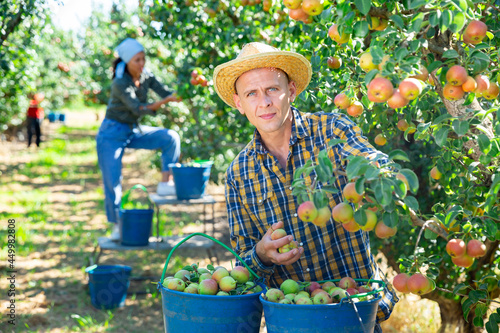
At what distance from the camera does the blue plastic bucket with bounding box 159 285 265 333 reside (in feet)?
4.86

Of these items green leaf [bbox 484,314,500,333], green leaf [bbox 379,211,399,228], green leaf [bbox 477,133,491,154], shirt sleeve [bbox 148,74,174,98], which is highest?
shirt sleeve [bbox 148,74,174,98]

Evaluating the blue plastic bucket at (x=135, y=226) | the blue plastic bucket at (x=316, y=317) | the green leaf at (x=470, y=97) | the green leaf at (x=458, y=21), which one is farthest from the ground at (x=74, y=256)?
the green leaf at (x=458, y=21)

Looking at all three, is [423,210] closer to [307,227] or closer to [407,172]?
[307,227]

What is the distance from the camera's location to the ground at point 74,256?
12.4 ft

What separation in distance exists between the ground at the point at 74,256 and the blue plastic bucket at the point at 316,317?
2.10 m

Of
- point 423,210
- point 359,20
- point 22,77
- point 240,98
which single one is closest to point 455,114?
point 359,20

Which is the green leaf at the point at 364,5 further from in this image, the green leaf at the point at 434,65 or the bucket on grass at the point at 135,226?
the bucket on grass at the point at 135,226

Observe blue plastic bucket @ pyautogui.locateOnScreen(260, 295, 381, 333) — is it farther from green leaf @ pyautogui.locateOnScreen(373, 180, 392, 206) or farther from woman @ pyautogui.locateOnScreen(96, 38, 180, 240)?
woman @ pyautogui.locateOnScreen(96, 38, 180, 240)

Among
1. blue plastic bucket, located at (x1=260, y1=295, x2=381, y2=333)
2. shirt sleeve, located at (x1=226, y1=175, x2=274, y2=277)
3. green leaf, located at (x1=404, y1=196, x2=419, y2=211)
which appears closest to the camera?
green leaf, located at (x1=404, y1=196, x2=419, y2=211)

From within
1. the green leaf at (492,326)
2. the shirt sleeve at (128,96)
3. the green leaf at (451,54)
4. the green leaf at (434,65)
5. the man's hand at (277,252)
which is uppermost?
the shirt sleeve at (128,96)

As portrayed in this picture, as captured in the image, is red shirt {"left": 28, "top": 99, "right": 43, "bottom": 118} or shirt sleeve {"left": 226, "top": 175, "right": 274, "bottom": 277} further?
red shirt {"left": 28, "top": 99, "right": 43, "bottom": 118}

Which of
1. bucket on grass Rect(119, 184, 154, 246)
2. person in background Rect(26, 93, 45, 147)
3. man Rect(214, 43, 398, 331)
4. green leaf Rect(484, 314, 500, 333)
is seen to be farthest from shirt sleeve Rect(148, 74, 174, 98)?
person in background Rect(26, 93, 45, 147)

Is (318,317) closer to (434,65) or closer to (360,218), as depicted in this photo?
(360,218)

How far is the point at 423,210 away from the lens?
2.97m
